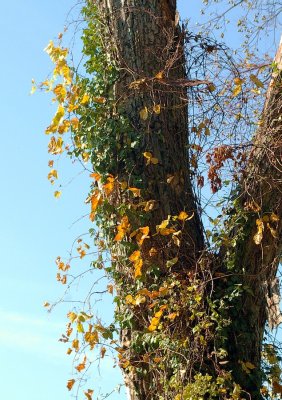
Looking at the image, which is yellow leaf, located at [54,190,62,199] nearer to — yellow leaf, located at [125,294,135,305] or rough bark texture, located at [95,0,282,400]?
rough bark texture, located at [95,0,282,400]

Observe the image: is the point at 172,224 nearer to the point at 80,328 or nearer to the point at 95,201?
the point at 95,201

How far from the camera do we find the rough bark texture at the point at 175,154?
254 inches

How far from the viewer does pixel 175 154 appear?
6.90 metres

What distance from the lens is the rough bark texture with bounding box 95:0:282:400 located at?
21.1 ft

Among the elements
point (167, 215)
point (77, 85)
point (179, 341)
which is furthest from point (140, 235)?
point (77, 85)

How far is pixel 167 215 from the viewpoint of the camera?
6.64 m

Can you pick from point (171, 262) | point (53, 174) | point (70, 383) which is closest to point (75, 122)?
point (53, 174)

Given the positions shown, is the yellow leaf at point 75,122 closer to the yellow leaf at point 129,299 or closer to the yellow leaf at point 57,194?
the yellow leaf at point 57,194

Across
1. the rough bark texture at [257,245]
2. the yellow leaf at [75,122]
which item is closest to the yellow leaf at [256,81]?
the rough bark texture at [257,245]

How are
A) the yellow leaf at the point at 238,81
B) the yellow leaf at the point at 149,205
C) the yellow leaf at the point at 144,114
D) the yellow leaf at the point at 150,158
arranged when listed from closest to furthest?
the yellow leaf at the point at 149,205, the yellow leaf at the point at 150,158, the yellow leaf at the point at 144,114, the yellow leaf at the point at 238,81

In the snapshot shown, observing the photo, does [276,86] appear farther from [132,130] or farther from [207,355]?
[207,355]

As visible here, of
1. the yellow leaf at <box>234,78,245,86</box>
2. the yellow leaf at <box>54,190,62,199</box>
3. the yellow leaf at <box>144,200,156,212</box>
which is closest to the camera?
the yellow leaf at <box>144,200,156,212</box>

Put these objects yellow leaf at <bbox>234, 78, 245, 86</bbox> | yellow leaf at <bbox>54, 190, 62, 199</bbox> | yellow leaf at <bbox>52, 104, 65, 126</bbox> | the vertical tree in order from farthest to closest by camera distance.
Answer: yellow leaf at <bbox>54, 190, 62, 199</bbox> → yellow leaf at <bbox>52, 104, 65, 126</bbox> → yellow leaf at <bbox>234, 78, 245, 86</bbox> → the vertical tree

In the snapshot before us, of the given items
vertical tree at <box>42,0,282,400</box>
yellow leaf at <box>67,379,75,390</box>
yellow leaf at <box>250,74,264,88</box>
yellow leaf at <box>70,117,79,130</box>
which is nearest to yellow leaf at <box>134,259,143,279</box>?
vertical tree at <box>42,0,282,400</box>
